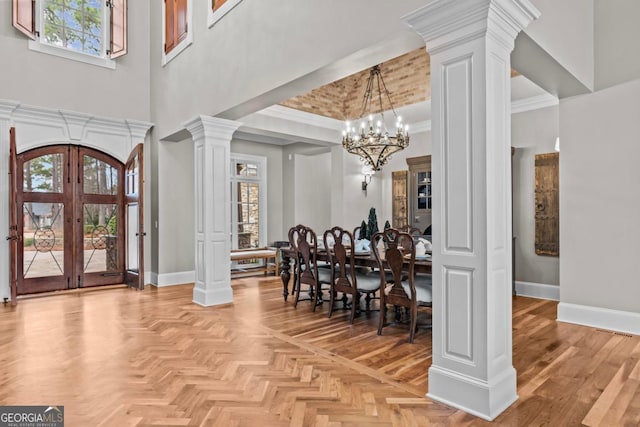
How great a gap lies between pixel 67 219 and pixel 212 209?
264cm

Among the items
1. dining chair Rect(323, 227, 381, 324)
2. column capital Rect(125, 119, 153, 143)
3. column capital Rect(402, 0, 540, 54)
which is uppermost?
column capital Rect(125, 119, 153, 143)

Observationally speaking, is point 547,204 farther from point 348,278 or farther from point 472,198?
point 472,198

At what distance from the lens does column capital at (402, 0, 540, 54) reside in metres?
2.18

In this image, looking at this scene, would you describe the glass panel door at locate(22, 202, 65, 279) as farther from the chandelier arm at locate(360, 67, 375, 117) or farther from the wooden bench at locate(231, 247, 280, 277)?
the chandelier arm at locate(360, 67, 375, 117)

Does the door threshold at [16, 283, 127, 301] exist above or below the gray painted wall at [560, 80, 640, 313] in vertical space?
below

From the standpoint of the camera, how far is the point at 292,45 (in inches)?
145

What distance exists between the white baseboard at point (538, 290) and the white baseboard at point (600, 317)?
3.84ft

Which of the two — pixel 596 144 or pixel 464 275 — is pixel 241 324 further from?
pixel 596 144

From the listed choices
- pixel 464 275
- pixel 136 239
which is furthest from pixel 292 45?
pixel 136 239

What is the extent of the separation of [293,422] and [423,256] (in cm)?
215

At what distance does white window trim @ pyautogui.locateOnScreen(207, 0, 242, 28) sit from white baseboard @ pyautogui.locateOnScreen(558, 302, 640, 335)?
507 cm

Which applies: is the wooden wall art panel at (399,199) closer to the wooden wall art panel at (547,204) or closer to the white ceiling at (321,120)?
the white ceiling at (321,120)

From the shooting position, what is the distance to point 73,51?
5.96m

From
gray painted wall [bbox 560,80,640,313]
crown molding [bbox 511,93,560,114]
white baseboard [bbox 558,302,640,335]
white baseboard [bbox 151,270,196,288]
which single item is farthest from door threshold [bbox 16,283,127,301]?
crown molding [bbox 511,93,560,114]
